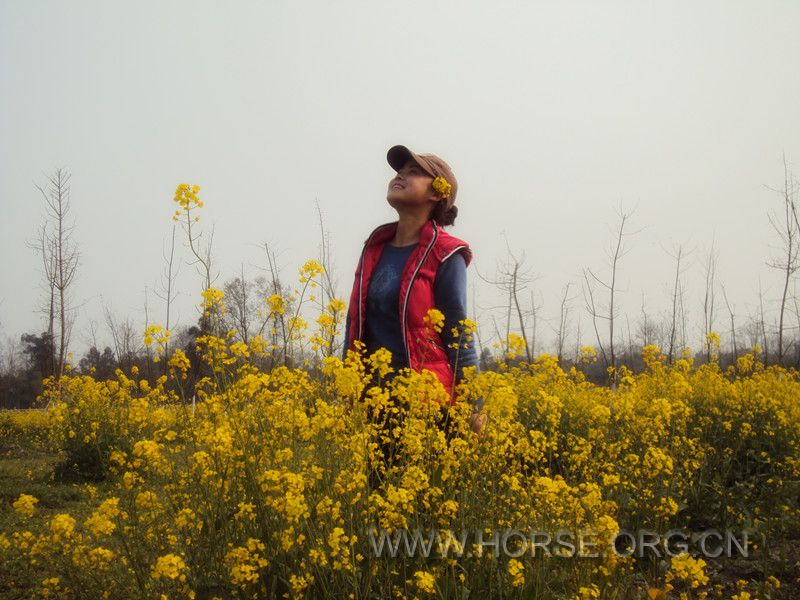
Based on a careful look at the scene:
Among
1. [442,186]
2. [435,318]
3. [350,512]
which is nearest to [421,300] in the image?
[435,318]

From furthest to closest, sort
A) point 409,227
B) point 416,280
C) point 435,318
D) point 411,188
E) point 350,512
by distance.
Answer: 1. point 409,227
2. point 411,188
3. point 416,280
4. point 435,318
5. point 350,512

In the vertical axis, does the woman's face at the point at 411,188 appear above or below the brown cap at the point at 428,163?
below

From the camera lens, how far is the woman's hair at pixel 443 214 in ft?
10.4

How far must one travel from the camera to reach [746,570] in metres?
3.50

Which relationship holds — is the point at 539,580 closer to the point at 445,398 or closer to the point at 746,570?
the point at 445,398

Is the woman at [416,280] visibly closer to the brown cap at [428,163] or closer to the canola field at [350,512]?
the brown cap at [428,163]

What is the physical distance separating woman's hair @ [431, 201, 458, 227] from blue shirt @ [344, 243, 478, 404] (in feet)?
0.84

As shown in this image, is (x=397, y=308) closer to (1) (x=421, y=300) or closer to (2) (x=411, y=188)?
(1) (x=421, y=300)

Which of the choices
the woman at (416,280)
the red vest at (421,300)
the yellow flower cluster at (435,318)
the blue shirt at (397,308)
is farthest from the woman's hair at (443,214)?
the yellow flower cluster at (435,318)

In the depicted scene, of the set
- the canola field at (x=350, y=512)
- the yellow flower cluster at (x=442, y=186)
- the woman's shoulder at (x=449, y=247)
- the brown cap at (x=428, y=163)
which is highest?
the brown cap at (x=428, y=163)

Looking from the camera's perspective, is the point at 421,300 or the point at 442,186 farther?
the point at 442,186

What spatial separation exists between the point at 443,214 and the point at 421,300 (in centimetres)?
57

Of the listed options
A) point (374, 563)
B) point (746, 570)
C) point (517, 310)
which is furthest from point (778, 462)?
point (517, 310)

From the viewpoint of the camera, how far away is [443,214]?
319 cm
